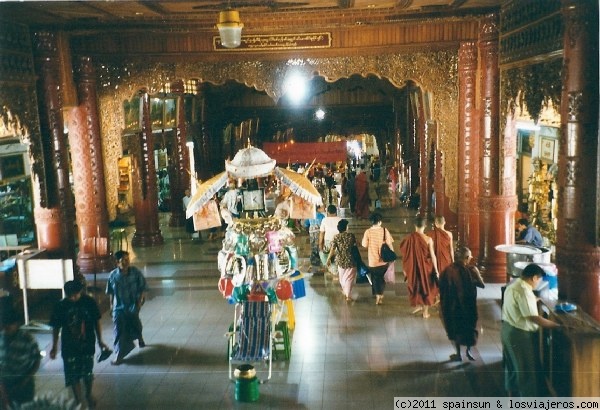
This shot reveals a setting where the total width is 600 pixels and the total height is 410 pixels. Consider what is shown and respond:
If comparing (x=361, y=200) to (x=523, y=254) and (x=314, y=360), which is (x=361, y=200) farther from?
(x=314, y=360)

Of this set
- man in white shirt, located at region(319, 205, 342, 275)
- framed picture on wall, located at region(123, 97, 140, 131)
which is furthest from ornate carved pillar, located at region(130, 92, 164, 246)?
man in white shirt, located at region(319, 205, 342, 275)

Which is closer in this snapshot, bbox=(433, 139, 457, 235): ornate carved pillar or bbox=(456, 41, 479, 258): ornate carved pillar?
bbox=(456, 41, 479, 258): ornate carved pillar

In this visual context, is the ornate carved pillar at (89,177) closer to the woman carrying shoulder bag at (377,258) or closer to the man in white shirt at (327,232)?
the man in white shirt at (327,232)

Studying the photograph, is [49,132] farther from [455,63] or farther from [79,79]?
[455,63]

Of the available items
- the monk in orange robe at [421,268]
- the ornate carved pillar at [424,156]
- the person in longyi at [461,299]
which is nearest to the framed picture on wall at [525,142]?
the ornate carved pillar at [424,156]

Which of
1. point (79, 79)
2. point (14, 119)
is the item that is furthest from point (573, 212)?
point (79, 79)

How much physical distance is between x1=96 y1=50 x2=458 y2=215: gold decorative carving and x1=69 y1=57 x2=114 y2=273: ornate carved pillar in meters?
0.24

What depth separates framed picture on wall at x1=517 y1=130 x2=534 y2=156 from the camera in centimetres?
1466

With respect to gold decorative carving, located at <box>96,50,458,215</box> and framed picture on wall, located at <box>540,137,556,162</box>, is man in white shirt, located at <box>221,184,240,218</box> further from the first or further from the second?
framed picture on wall, located at <box>540,137,556,162</box>

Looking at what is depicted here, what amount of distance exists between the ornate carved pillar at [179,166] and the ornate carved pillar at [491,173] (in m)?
9.67

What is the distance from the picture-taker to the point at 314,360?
7520 mm

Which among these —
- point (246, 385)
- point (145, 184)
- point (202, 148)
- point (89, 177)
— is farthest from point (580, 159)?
point (202, 148)

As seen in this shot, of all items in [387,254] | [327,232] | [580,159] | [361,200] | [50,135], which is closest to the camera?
[580,159]

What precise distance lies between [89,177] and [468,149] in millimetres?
7254
